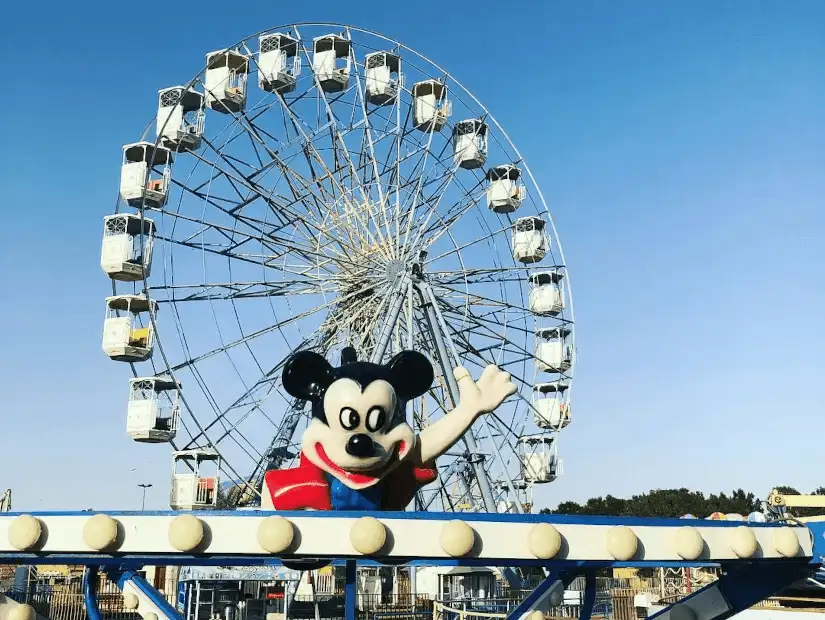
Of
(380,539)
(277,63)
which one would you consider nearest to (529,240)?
(277,63)

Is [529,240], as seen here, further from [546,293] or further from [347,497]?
[347,497]

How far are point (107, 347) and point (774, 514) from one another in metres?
14.6

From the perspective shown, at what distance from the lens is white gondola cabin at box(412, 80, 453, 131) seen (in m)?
22.1

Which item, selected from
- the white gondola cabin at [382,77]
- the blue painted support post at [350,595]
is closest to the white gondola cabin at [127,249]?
the white gondola cabin at [382,77]

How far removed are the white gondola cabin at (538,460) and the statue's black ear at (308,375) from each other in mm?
15287

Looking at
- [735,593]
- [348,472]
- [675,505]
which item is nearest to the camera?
[735,593]

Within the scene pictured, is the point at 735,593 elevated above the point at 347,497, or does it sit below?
below

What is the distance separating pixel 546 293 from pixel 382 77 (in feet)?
21.6

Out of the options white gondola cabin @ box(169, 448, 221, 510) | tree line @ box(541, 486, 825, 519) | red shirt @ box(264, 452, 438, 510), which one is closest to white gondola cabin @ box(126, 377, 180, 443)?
white gondola cabin @ box(169, 448, 221, 510)

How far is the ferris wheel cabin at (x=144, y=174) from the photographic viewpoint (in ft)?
62.4

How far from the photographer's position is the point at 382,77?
21750mm

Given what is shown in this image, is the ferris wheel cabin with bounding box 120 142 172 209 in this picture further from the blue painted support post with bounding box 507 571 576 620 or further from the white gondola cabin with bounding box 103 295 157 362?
the blue painted support post with bounding box 507 571 576 620

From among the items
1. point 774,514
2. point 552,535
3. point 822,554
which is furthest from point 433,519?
point 774,514

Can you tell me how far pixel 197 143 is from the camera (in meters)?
19.8
